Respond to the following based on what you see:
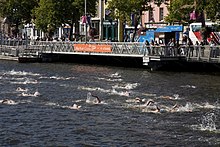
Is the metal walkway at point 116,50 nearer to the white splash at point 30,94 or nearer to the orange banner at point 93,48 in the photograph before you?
the orange banner at point 93,48

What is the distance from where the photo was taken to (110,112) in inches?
1119

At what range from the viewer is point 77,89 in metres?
38.6

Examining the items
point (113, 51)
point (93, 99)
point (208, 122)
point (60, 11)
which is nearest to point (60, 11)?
point (60, 11)

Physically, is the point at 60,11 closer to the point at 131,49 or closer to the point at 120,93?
the point at 131,49

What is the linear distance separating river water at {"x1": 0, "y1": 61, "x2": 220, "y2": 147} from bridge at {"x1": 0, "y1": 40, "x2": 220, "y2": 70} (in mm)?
4444

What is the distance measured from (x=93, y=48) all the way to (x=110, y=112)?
33045 millimetres

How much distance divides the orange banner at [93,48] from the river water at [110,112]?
11.9 m

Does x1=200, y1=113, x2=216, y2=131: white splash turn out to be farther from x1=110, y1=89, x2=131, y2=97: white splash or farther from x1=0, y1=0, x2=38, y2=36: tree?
x1=0, y1=0, x2=38, y2=36: tree

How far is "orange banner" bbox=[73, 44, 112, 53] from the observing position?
193 ft

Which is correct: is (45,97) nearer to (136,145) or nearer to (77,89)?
(77,89)

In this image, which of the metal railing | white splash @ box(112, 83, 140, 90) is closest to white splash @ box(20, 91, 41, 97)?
white splash @ box(112, 83, 140, 90)

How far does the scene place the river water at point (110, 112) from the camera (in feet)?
72.9

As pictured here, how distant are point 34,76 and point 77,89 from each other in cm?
1106

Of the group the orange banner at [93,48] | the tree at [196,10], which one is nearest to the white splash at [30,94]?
the tree at [196,10]
